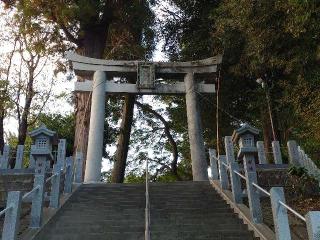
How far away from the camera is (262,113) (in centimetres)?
1555

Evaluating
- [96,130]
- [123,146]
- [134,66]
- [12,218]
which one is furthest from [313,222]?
[123,146]

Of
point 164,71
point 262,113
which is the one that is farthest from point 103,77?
point 262,113

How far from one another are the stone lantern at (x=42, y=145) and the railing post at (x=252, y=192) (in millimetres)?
3395

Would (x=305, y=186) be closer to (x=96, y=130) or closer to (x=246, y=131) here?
(x=246, y=131)

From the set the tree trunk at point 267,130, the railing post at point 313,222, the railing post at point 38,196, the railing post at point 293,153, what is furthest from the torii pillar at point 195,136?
the railing post at point 313,222

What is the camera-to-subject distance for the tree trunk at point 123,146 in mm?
16344

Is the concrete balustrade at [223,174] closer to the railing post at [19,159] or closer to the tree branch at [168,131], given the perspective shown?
the railing post at [19,159]

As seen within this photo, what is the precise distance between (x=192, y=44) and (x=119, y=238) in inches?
415

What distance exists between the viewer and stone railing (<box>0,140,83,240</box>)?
202 inches

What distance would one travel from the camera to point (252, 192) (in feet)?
22.4

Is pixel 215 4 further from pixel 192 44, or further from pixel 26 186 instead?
pixel 26 186

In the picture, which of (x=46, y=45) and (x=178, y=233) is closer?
(x=178, y=233)

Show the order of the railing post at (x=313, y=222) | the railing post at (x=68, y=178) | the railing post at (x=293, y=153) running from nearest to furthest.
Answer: the railing post at (x=313, y=222) < the railing post at (x=68, y=178) < the railing post at (x=293, y=153)

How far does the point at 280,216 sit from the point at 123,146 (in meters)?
11.9
